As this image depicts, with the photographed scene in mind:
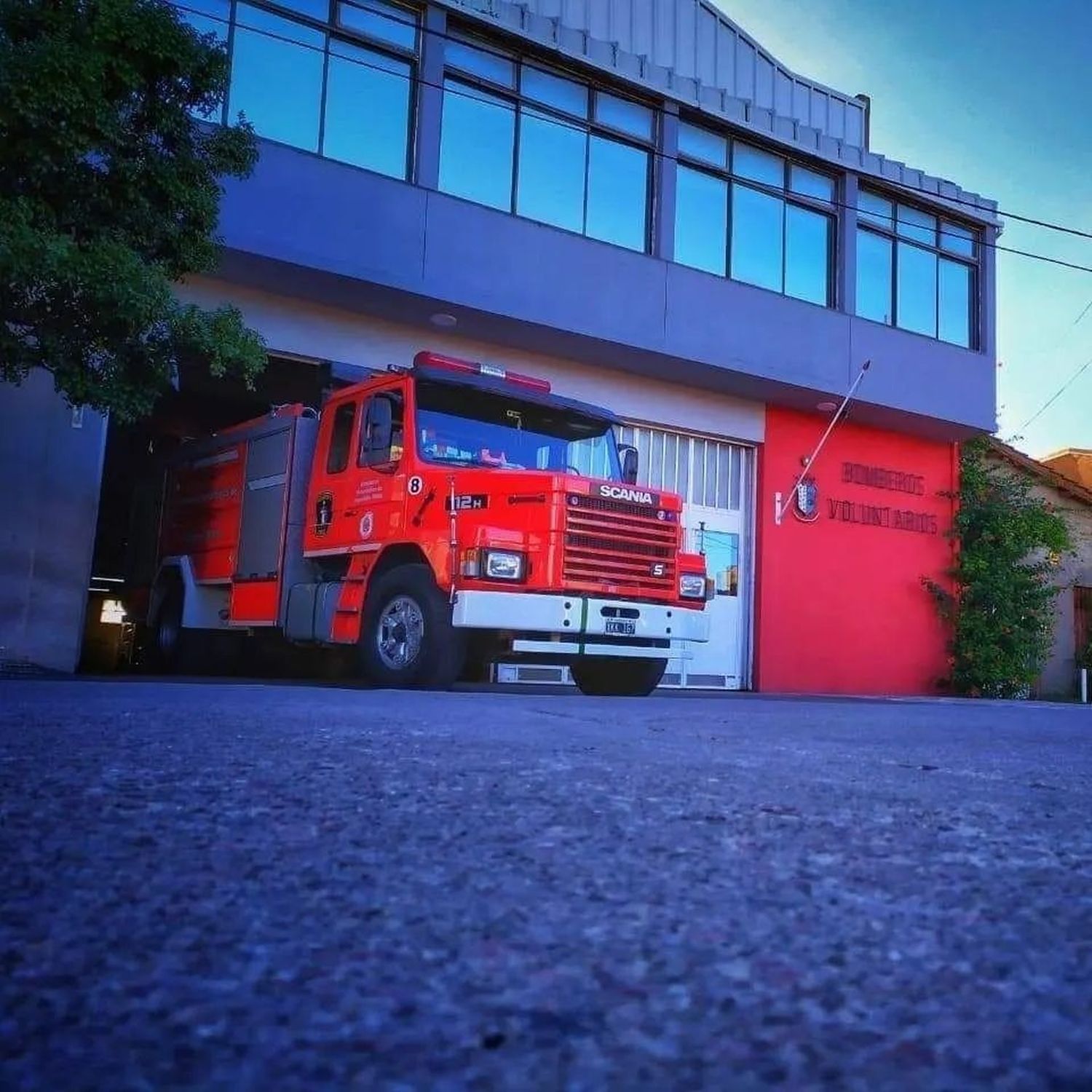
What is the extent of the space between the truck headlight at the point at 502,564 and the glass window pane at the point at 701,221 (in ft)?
25.0

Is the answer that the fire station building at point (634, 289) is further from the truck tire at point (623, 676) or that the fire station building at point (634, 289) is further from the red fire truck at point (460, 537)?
the truck tire at point (623, 676)

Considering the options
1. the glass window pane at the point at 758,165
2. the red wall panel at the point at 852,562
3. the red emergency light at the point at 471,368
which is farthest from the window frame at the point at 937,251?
the red emergency light at the point at 471,368

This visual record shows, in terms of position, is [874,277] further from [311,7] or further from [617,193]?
[311,7]

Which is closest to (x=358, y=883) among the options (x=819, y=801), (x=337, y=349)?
(x=819, y=801)

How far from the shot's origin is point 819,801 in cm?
264

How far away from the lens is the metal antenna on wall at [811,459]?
1611cm

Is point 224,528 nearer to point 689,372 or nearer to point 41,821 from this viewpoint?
point 689,372

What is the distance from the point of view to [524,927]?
4.55 feet

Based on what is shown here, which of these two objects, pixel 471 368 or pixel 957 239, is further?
pixel 957 239

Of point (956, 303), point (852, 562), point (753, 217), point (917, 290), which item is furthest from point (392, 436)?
point (956, 303)

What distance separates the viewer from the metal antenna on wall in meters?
16.1

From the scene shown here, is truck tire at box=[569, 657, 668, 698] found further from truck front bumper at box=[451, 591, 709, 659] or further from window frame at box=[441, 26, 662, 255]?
window frame at box=[441, 26, 662, 255]

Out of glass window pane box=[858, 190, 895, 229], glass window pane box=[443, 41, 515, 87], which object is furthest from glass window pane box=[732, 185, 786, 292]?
glass window pane box=[443, 41, 515, 87]

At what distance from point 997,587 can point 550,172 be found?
9.59 metres
